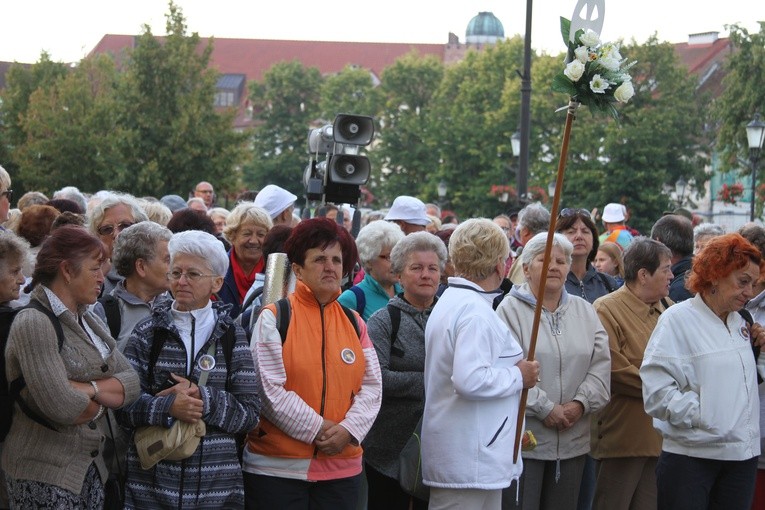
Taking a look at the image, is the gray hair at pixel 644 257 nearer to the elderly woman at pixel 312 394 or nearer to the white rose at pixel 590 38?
the white rose at pixel 590 38

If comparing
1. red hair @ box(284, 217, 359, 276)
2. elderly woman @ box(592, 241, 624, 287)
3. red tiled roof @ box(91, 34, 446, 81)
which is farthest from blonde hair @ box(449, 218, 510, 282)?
red tiled roof @ box(91, 34, 446, 81)

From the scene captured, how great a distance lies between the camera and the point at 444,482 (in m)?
6.04

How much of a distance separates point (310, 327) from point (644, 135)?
1955 inches

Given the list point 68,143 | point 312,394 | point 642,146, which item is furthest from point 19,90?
point 312,394

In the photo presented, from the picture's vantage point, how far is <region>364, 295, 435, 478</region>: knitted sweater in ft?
21.6

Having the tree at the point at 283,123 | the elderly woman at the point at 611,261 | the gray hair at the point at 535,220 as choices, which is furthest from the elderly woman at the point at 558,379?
the tree at the point at 283,123

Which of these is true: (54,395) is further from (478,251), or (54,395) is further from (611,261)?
(611,261)

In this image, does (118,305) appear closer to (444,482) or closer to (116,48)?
(444,482)

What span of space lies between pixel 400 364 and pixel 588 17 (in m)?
2.13

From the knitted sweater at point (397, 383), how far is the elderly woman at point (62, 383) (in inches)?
67.4

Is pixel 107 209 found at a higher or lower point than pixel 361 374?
higher

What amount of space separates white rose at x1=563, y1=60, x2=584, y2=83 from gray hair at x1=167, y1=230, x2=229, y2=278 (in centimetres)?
196

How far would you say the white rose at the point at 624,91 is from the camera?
5977mm

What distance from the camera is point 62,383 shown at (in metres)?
5.00
